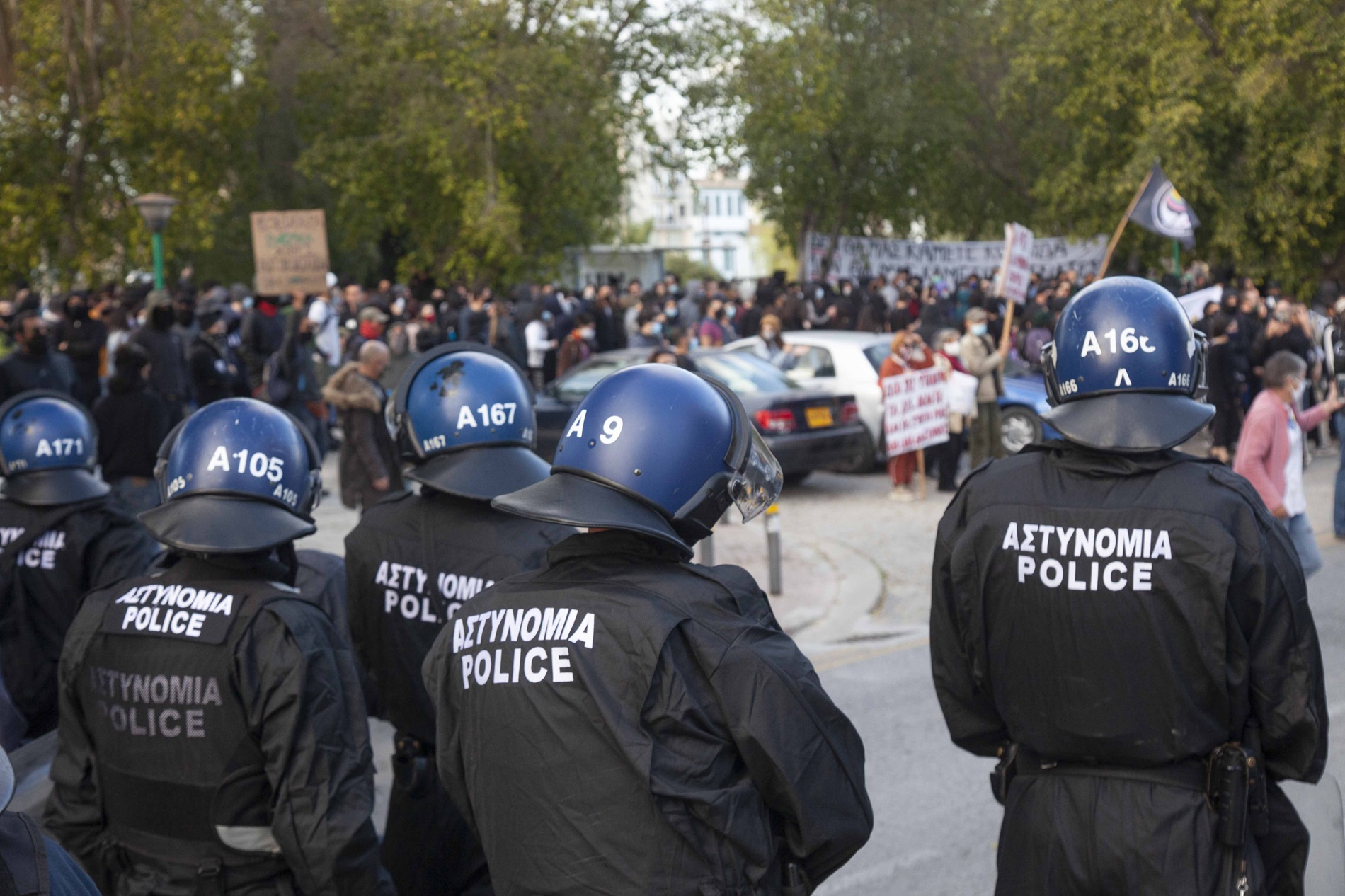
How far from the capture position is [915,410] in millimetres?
12836

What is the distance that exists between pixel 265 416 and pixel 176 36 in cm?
2589

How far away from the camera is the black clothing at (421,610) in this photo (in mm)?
3559

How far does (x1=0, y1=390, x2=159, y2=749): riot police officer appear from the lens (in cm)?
453

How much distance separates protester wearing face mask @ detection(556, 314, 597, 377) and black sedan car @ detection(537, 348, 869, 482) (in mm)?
2867

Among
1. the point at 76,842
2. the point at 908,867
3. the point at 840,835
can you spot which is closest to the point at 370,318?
the point at 908,867

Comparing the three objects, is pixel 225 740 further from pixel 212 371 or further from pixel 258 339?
pixel 258 339

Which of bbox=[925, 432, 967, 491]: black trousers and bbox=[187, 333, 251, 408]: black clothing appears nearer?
bbox=[187, 333, 251, 408]: black clothing

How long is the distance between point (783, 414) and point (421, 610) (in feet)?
31.5

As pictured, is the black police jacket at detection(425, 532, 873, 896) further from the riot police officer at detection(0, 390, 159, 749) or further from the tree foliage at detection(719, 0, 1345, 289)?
the tree foliage at detection(719, 0, 1345, 289)

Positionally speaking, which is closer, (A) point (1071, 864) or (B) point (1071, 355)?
(A) point (1071, 864)

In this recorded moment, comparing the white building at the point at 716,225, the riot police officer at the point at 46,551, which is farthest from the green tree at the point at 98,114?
the white building at the point at 716,225

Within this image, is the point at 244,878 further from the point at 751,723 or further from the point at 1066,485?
the point at 1066,485

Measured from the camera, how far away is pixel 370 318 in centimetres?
1198

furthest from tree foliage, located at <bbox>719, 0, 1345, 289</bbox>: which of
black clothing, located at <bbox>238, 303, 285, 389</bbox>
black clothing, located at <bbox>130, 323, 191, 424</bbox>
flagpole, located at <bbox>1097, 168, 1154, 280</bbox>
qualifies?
black clothing, located at <bbox>130, 323, 191, 424</bbox>
